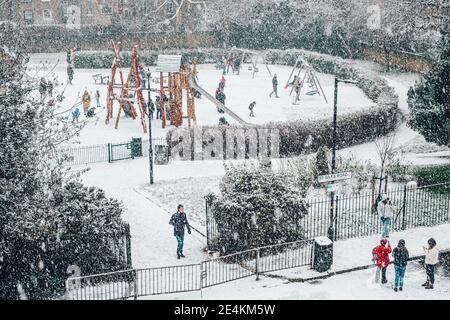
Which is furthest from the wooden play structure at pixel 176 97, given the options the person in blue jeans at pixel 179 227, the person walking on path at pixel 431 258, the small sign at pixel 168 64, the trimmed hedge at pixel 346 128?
the person walking on path at pixel 431 258

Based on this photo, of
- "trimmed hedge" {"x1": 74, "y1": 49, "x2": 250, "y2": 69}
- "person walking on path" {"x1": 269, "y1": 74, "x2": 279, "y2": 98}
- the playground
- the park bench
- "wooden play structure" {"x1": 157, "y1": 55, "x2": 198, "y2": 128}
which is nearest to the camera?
the playground

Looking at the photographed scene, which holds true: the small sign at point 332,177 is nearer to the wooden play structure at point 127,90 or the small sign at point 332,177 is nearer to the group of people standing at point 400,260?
the group of people standing at point 400,260

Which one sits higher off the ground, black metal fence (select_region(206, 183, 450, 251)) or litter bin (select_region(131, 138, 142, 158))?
litter bin (select_region(131, 138, 142, 158))

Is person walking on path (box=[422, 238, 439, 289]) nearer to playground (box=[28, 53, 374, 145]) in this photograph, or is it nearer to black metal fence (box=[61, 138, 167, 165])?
playground (box=[28, 53, 374, 145])

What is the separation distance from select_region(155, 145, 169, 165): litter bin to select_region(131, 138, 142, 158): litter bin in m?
1.21

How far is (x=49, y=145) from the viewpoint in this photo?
17078 mm

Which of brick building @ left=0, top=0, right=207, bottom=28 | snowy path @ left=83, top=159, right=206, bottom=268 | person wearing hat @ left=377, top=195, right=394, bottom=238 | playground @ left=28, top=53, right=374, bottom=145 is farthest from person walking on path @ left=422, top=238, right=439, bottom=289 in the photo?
brick building @ left=0, top=0, right=207, bottom=28

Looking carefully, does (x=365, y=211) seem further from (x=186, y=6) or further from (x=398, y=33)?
(x=186, y=6)

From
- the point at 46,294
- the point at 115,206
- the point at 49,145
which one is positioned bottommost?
the point at 46,294

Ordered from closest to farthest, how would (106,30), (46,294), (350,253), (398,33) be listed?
(46,294) < (350,253) < (398,33) < (106,30)

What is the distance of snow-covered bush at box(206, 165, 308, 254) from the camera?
18047 millimetres
